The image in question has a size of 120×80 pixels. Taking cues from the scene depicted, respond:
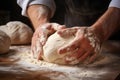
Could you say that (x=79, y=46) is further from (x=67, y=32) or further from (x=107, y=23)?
(x=107, y=23)

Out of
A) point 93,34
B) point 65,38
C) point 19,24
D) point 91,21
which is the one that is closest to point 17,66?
point 65,38

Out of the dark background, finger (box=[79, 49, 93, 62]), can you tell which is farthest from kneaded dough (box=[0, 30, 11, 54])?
the dark background

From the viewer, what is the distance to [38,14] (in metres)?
1.84

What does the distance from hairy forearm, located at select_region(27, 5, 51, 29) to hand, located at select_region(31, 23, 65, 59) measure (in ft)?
0.72

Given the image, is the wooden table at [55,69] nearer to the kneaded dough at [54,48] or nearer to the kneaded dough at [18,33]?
the kneaded dough at [54,48]

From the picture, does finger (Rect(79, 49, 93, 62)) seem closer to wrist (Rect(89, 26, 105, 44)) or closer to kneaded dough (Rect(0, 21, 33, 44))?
wrist (Rect(89, 26, 105, 44))

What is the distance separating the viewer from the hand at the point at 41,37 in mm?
1489

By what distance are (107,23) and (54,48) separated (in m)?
0.37

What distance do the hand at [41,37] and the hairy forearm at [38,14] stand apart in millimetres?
221

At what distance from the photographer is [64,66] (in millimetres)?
1417

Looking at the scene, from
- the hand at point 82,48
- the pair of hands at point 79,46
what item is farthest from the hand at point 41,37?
the hand at point 82,48

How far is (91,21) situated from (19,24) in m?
0.48

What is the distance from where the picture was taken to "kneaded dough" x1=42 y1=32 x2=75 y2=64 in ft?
4.69

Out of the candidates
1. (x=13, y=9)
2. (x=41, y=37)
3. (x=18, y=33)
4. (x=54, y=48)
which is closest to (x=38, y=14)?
(x=18, y=33)
